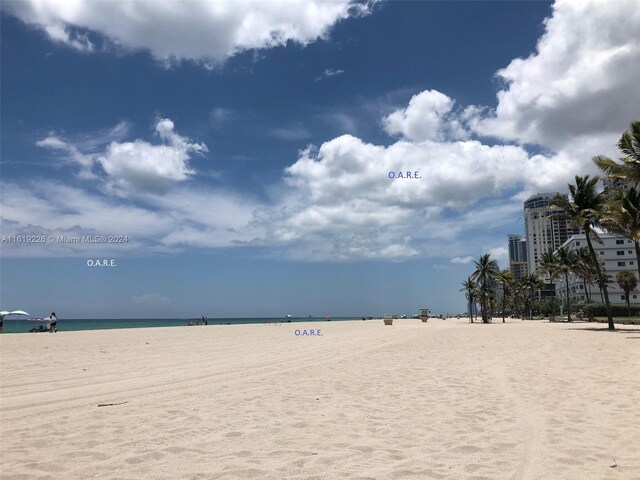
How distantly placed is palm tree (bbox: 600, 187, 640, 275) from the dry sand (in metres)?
19.4

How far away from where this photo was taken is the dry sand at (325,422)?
5.11 meters

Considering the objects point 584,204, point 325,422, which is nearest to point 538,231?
point 584,204

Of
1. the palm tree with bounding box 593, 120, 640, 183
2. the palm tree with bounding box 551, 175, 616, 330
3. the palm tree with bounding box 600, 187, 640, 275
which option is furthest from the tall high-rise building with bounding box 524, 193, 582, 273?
the palm tree with bounding box 593, 120, 640, 183

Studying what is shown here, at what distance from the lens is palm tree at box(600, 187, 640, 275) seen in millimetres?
28658

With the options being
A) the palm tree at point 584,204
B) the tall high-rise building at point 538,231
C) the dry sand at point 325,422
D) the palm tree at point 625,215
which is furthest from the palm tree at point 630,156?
the tall high-rise building at point 538,231

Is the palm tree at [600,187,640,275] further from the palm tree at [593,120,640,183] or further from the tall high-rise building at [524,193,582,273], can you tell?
the tall high-rise building at [524,193,582,273]

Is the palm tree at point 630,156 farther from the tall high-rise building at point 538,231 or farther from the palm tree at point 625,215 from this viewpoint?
the tall high-rise building at point 538,231

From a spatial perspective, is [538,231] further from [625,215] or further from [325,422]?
[325,422]

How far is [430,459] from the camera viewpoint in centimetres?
529

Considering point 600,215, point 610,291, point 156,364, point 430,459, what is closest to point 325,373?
point 156,364

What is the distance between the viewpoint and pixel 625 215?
95.3 ft

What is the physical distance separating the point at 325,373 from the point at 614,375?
7160 mm

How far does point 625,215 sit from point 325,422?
1166 inches

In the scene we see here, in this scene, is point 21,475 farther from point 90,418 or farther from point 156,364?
point 156,364
